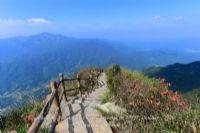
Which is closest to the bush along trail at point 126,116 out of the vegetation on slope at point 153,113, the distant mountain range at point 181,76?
the vegetation on slope at point 153,113

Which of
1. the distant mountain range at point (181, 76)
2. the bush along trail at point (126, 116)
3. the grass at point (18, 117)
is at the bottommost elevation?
the distant mountain range at point (181, 76)

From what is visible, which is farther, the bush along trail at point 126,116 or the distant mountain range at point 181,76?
the distant mountain range at point 181,76

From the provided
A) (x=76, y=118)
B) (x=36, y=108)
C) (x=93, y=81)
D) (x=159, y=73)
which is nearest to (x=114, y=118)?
(x=76, y=118)

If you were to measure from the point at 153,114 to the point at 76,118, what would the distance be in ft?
9.43

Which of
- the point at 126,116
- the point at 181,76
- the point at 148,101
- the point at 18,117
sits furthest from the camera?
the point at 181,76

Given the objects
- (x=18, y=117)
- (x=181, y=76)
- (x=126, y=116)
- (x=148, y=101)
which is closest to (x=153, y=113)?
(x=126, y=116)

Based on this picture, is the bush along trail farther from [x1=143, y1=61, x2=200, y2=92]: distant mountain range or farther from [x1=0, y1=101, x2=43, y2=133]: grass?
[x1=143, y1=61, x2=200, y2=92]: distant mountain range

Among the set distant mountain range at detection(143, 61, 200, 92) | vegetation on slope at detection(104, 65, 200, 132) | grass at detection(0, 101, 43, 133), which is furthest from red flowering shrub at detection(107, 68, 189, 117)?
distant mountain range at detection(143, 61, 200, 92)

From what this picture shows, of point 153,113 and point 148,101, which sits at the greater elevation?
point 148,101

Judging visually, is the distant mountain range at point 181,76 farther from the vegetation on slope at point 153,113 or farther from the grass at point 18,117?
the vegetation on slope at point 153,113

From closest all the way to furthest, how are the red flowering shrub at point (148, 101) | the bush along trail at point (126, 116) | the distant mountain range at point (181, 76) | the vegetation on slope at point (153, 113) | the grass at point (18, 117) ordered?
the vegetation on slope at point (153, 113) < the bush along trail at point (126, 116) < the red flowering shrub at point (148, 101) < the grass at point (18, 117) < the distant mountain range at point (181, 76)

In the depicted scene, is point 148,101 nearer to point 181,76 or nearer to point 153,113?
point 153,113

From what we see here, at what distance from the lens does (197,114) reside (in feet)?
29.7

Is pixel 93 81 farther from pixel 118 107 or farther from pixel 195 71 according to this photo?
pixel 195 71
